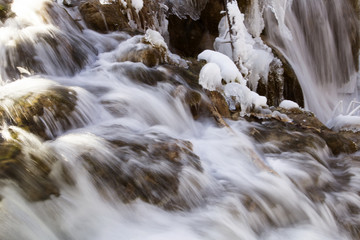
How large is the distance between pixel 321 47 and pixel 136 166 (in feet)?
23.5

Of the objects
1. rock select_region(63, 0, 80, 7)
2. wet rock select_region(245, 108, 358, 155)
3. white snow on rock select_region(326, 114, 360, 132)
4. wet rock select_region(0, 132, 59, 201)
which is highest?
rock select_region(63, 0, 80, 7)

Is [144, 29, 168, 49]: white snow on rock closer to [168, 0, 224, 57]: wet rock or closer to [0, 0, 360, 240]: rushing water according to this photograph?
[0, 0, 360, 240]: rushing water

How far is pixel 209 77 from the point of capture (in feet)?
13.3

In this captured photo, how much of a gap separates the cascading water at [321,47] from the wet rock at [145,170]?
509 centimetres

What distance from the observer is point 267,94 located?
650cm

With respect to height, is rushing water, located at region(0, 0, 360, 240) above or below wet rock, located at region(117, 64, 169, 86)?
below

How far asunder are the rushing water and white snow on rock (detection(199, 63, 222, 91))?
Answer: 28 centimetres

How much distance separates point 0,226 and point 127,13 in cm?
471

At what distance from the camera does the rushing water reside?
2.22 meters

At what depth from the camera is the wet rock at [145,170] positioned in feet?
7.90

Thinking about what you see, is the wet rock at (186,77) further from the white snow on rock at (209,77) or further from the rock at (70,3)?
the rock at (70,3)

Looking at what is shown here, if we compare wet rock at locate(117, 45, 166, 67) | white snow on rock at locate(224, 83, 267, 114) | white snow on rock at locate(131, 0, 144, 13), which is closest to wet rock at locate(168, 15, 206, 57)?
white snow on rock at locate(131, 0, 144, 13)

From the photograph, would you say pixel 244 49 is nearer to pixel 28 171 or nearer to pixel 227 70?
pixel 227 70

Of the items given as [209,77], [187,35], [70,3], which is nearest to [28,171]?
[209,77]
